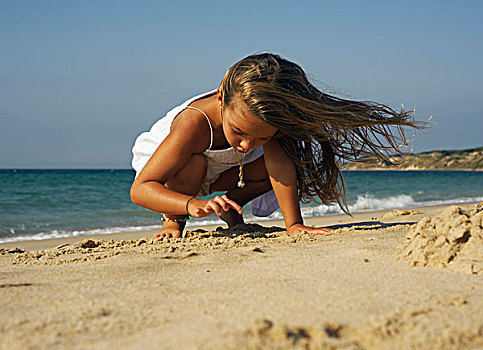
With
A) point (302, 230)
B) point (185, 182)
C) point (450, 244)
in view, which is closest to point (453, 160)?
point (302, 230)

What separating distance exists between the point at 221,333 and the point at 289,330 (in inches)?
6.1

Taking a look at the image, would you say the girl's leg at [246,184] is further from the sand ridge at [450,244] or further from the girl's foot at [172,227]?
the sand ridge at [450,244]

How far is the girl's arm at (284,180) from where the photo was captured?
9.29ft

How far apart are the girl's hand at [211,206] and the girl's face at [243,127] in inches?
16.7

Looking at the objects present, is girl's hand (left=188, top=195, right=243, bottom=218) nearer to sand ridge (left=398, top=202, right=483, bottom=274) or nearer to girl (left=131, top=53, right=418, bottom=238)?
girl (left=131, top=53, right=418, bottom=238)

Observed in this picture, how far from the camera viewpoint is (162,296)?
1311 millimetres

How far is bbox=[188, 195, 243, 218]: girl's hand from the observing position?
2.06 meters

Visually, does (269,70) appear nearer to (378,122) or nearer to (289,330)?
(378,122)

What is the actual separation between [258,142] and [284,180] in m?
0.41

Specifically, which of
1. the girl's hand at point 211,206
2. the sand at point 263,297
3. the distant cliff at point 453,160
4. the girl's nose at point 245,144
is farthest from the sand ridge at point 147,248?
the distant cliff at point 453,160

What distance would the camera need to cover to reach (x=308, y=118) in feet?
8.66

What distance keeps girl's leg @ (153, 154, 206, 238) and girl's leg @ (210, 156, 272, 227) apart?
0.36 metres

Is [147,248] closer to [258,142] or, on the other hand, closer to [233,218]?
[258,142]

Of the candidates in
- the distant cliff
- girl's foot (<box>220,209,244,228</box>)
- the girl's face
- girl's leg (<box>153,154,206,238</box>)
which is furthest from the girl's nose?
the distant cliff
